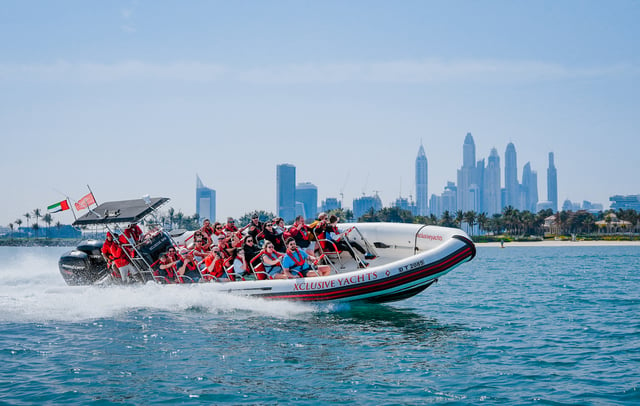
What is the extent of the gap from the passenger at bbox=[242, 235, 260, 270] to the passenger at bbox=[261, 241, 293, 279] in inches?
13.0

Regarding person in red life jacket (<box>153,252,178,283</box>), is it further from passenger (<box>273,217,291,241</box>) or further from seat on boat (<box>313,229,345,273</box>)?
seat on boat (<box>313,229,345,273</box>)

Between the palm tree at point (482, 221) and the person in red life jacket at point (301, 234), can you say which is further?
the palm tree at point (482, 221)

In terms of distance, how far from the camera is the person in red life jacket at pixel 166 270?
1190 cm

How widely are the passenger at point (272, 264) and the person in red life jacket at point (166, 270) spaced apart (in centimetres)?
193

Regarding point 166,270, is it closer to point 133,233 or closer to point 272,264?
point 133,233

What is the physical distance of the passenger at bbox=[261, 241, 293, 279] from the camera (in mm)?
11252

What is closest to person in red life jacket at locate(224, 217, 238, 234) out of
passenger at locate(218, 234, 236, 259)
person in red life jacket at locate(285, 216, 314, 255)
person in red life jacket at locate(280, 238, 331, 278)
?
passenger at locate(218, 234, 236, 259)

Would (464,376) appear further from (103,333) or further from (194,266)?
→ (194,266)

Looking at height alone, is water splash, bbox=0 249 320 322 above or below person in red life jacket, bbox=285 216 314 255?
below

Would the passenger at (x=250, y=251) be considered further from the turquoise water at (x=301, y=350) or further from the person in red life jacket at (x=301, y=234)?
the turquoise water at (x=301, y=350)

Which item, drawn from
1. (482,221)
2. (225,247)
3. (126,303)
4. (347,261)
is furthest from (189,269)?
(482,221)

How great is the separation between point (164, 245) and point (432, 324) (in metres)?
5.71

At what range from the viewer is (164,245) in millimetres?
12461

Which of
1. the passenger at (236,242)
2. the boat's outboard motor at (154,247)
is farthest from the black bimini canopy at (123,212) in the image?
the passenger at (236,242)
